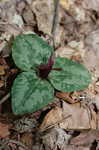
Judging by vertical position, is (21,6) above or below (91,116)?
above

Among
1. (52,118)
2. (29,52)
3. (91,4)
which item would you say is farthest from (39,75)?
(91,4)

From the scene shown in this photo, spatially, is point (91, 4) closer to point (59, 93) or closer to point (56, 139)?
point (59, 93)

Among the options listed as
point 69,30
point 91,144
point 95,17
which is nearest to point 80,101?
point 91,144

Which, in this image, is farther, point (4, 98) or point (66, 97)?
point (66, 97)

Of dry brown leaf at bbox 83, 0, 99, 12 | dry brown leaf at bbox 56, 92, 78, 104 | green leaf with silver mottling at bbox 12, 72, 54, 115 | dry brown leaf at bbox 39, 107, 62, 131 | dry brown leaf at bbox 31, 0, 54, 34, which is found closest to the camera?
green leaf with silver mottling at bbox 12, 72, 54, 115

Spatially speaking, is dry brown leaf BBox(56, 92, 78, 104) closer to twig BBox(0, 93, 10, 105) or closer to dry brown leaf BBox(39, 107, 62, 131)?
dry brown leaf BBox(39, 107, 62, 131)

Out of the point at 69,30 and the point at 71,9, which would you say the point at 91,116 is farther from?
the point at 71,9

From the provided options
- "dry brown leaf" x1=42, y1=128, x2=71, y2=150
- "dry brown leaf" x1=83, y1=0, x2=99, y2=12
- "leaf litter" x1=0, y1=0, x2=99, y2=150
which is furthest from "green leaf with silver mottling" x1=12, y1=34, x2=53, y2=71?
"dry brown leaf" x1=83, y1=0, x2=99, y2=12
